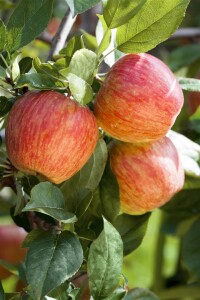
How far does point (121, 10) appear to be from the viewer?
862mm

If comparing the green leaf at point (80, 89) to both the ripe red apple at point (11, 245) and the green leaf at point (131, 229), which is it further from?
the ripe red apple at point (11, 245)

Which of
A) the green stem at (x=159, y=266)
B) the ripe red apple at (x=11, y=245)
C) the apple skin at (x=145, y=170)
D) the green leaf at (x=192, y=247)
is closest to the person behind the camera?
the apple skin at (x=145, y=170)

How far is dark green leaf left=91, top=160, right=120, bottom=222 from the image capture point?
94 centimetres

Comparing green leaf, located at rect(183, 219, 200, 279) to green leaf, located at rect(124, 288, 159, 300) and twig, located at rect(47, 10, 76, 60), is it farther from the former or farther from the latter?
twig, located at rect(47, 10, 76, 60)

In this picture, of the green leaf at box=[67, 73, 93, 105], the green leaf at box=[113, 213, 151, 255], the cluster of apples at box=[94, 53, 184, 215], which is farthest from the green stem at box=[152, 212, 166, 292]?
the green leaf at box=[67, 73, 93, 105]

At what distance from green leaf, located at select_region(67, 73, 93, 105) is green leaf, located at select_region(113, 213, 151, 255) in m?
0.31

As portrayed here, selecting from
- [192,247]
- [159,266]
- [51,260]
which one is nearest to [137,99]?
[51,260]

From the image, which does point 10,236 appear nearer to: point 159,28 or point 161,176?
point 161,176

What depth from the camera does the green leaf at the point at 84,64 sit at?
2.72ft

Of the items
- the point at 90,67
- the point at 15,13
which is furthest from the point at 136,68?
the point at 15,13

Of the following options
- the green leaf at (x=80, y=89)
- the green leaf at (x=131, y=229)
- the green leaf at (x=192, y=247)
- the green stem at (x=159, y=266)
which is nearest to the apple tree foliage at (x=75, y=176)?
the green leaf at (x=80, y=89)

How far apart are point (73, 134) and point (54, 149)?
28mm

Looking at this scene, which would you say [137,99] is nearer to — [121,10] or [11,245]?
[121,10]

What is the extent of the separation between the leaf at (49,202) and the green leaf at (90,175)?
50 mm
